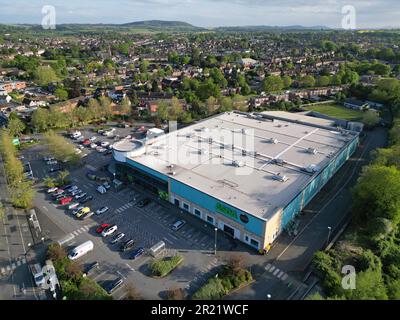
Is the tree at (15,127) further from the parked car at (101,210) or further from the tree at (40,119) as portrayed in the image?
the parked car at (101,210)

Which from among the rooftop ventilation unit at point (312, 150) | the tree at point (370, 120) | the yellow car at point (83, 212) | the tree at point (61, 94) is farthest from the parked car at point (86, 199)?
the tree at point (370, 120)

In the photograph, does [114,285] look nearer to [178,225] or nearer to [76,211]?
[178,225]

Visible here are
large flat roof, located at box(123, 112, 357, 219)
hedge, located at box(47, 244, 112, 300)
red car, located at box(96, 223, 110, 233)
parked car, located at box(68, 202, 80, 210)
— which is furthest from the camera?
parked car, located at box(68, 202, 80, 210)

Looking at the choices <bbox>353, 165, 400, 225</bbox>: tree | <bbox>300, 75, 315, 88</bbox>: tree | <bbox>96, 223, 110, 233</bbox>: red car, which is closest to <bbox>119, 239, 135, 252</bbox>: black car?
<bbox>96, 223, 110, 233</bbox>: red car

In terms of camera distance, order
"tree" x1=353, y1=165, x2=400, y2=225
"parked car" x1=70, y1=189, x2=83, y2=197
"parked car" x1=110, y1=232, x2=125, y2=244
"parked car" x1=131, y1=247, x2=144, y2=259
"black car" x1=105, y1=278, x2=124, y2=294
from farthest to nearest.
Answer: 1. "parked car" x1=70, y1=189, x2=83, y2=197
2. "parked car" x1=110, y1=232, x2=125, y2=244
3. "tree" x1=353, y1=165, x2=400, y2=225
4. "parked car" x1=131, y1=247, x2=144, y2=259
5. "black car" x1=105, y1=278, x2=124, y2=294

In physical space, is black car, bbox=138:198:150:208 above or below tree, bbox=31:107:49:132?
below

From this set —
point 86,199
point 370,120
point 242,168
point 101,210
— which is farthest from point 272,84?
point 101,210

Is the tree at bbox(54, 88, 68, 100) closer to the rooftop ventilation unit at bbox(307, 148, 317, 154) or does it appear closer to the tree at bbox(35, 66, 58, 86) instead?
the tree at bbox(35, 66, 58, 86)
